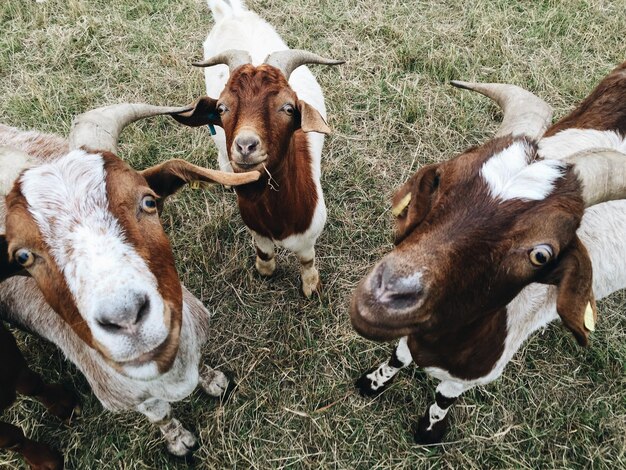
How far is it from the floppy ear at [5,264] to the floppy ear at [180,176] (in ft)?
2.81

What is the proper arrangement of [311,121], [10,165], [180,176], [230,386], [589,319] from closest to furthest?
1. [589,319]
2. [10,165]
3. [180,176]
4. [311,121]
5. [230,386]

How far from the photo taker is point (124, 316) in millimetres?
2178

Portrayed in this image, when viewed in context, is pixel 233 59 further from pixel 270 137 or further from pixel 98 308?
pixel 98 308

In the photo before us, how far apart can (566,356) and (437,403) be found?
5.34 ft

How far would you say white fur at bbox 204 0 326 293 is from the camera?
4324 millimetres

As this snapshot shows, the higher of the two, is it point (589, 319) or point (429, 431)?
point (589, 319)

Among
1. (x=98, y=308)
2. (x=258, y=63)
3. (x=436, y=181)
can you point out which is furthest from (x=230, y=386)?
(x=258, y=63)

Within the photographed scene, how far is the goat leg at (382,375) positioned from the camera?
3.96 meters

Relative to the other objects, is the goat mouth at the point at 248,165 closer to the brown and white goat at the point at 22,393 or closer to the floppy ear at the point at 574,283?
the brown and white goat at the point at 22,393

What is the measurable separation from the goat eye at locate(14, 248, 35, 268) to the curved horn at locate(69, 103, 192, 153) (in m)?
0.78

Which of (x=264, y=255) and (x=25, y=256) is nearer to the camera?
(x=25, y=256)

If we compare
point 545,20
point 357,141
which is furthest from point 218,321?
point 545,20

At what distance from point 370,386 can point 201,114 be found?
290cm

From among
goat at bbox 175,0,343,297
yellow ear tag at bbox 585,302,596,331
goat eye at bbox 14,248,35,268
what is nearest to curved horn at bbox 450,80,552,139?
yellow ear tag at bbox 585,302,596,331
